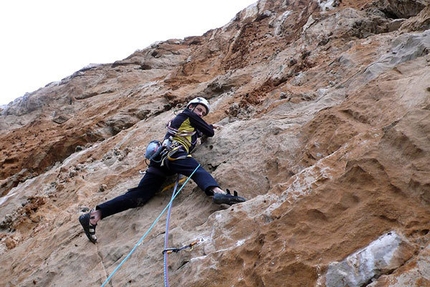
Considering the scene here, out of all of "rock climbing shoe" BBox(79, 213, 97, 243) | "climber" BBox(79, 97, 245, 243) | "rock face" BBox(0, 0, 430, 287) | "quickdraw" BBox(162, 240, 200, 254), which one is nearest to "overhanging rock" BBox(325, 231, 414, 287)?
"rock face" BBox(0, 0, 430, 287)

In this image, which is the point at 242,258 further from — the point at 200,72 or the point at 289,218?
the point at 200,72

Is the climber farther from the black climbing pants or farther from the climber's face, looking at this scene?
the climber's face

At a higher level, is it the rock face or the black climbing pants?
the black climbing pants

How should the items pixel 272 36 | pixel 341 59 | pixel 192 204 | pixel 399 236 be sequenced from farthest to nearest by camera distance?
1. pixel 272 36
2. pixel 341 59
3. pixel 192 204
4. pixel 399 236

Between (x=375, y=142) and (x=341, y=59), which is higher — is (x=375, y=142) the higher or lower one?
the higher one

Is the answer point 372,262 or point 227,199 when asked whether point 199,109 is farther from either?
point 372,262

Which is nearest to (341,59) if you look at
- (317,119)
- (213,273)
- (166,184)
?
(317,119)

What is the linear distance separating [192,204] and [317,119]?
197cm

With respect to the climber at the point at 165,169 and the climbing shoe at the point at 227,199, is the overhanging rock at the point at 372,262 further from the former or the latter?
the climber at the point at 165,169

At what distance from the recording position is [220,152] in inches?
222

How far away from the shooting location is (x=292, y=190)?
3.53 meters

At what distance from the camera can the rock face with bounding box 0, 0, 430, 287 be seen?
8.99 ft

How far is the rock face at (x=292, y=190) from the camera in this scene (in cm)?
274

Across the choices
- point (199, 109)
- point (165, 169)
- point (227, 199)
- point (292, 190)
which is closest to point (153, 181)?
point (165, 169)
